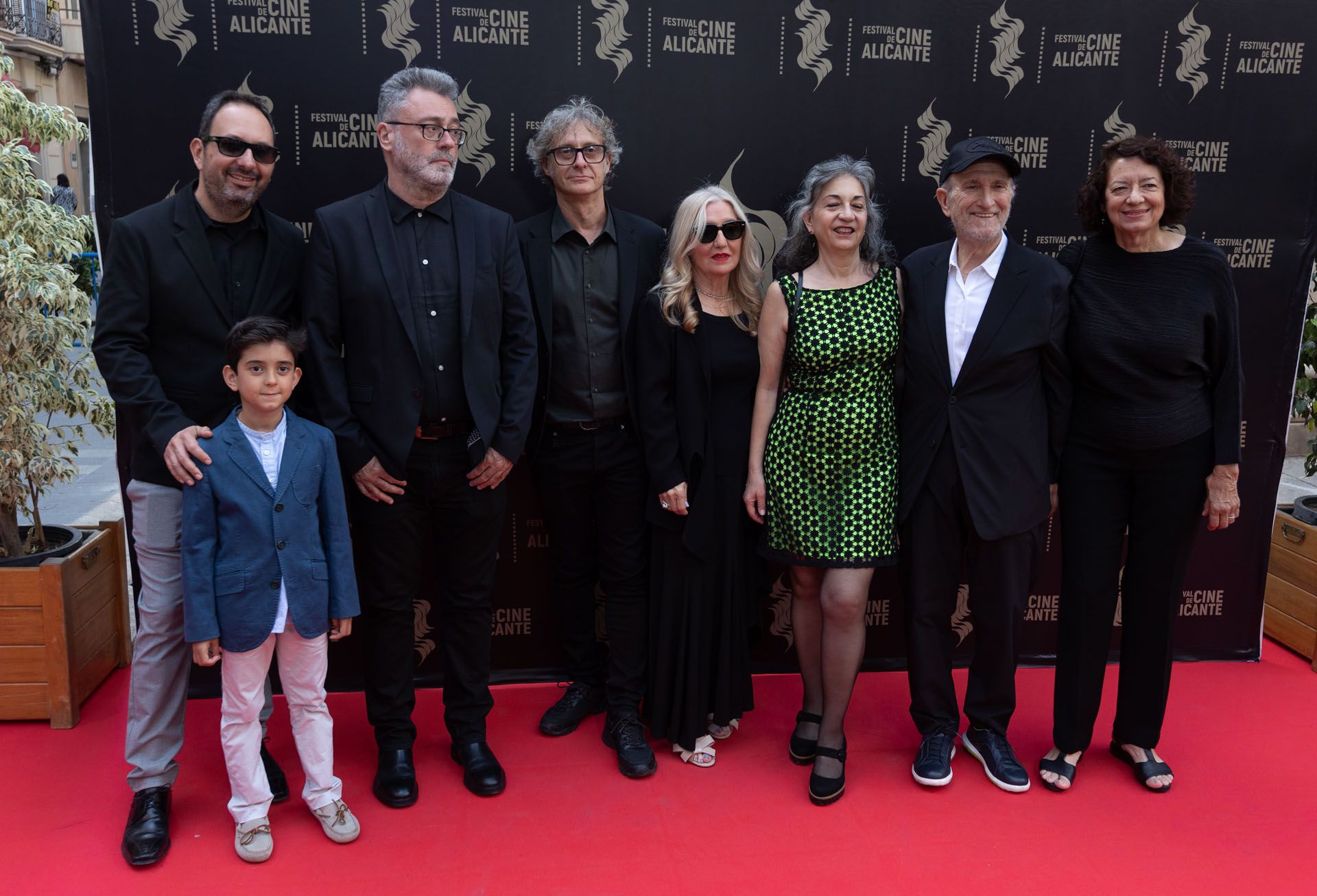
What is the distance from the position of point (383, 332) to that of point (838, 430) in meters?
1.36

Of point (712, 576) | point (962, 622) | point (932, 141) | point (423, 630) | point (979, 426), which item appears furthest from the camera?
point (962, 622)

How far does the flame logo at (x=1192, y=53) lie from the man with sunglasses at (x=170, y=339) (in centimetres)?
327

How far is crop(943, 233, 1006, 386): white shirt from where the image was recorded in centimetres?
285

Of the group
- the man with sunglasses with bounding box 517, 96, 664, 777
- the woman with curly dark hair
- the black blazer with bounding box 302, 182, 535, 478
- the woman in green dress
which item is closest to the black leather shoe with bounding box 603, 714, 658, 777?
the man with sunglasses with bounding box 517, 96, 664, 777

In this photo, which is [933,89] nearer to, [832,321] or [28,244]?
[832,321]

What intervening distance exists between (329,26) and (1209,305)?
2.94 m

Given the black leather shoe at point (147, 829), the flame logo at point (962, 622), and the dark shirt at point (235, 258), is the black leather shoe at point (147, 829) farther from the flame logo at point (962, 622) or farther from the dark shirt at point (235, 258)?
the flame logo at point (962, 622)

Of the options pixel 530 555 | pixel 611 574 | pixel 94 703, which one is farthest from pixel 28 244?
pixel 611 574

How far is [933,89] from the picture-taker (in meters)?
3.56

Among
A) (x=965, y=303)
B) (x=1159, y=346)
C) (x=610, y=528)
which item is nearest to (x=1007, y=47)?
(x=965, y=303)

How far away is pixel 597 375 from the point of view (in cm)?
309

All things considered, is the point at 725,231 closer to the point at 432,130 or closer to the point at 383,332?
the point at 432,130

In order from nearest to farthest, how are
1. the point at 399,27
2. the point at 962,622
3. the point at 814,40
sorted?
the point at 399,27, the point at 814,40, the point at 962,622

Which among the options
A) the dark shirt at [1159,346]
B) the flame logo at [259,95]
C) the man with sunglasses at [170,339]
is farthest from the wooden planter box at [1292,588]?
the flame logo at [259,95]
